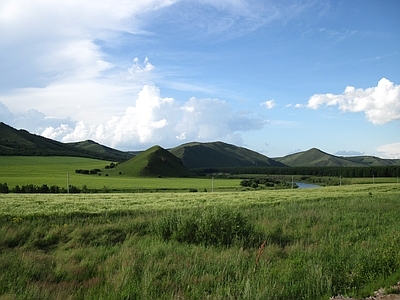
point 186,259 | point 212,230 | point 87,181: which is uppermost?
point 212,230

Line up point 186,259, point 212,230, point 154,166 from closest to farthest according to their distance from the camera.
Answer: point 186,259 < point 212,230 < point 154,166

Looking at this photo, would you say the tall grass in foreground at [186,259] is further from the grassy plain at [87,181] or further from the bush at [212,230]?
the grassy plain at [87,181]

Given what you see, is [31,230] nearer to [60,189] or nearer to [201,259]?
[201,259]

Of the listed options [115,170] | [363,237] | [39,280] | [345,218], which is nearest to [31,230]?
[39,280]

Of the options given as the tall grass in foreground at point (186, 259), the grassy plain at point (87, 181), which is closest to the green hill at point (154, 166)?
the grassy plain at point (87, 181)

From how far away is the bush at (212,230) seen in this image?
14.1 metres

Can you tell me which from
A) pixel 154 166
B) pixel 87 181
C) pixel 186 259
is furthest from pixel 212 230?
pixel 154 166

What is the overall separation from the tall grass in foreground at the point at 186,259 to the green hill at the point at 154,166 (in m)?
135

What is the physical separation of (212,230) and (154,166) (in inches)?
6167

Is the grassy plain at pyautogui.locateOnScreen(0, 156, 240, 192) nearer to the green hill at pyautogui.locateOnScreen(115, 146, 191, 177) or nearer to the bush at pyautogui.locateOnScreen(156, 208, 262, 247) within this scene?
the green hill at pyautogui.locateOnScreen(115, 146, 191, 177)

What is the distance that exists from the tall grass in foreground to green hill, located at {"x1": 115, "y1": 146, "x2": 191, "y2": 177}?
135 metres

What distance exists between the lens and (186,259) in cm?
1127

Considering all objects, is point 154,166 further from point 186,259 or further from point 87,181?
point 186,259

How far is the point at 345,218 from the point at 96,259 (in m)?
14.8
